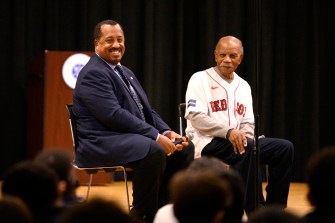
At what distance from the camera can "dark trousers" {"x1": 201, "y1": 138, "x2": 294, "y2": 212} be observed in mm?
4707

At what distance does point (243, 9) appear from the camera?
7.20 metres

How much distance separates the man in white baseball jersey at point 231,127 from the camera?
4.71 m

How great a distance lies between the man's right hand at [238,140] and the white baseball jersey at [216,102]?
0.61ft

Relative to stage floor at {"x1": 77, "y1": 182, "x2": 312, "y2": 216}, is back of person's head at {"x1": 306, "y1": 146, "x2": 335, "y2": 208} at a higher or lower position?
higher

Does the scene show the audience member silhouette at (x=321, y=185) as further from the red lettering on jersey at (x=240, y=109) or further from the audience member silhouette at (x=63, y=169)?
the red lettering on jersey at (x=240, y=109)

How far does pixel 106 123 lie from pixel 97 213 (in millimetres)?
2542

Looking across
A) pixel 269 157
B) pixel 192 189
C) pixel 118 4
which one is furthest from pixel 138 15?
pixel 192 189

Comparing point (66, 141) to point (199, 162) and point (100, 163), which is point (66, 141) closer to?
point (100, 163)

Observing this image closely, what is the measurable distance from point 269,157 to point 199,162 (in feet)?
7.06

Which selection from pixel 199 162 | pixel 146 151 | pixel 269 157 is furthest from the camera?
pixel 269 157

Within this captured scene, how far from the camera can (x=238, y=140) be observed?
4.64m

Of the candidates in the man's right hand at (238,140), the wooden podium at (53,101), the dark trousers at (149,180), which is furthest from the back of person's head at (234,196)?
the wooden podium at (53,101)

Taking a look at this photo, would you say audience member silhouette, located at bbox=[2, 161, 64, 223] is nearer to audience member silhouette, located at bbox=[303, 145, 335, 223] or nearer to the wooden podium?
audience member silhouette, located at bbox=[303, 145, 335, 223]

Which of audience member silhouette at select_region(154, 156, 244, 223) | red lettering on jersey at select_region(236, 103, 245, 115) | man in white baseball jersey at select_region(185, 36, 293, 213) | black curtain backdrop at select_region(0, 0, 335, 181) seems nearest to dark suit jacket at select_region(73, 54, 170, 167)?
man in white baseball jersey at select_region(185, 36, 293, 213)
